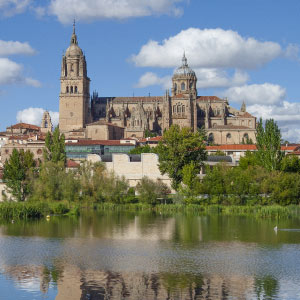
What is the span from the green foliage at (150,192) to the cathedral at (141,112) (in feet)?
182

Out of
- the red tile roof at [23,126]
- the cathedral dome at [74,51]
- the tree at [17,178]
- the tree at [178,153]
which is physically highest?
the cathedral dome at [74,51]

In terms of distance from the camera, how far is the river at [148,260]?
75.9 ft

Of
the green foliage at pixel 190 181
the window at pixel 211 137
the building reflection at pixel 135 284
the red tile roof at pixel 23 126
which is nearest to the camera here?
the building reflection at pixel 135 284

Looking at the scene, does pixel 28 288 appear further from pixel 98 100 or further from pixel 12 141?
pixel 98 100

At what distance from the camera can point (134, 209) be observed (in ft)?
177

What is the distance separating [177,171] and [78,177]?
32.5ft

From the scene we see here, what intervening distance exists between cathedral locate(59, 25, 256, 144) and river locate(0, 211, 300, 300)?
72.5 meters

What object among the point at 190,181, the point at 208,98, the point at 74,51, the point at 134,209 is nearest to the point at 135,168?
the point at 190,181

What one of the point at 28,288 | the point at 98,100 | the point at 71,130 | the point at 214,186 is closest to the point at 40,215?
the point at 214,186

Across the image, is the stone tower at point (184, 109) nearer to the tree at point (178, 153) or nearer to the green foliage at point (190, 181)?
the tree at point (178, 153)

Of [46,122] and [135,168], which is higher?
[46,122]

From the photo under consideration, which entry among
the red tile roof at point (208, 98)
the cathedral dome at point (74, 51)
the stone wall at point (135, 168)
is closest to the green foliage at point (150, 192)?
the stone wall at point (135, 168)

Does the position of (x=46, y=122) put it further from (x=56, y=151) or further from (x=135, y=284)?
(x=135, y=284)

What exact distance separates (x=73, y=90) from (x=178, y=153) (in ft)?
212
